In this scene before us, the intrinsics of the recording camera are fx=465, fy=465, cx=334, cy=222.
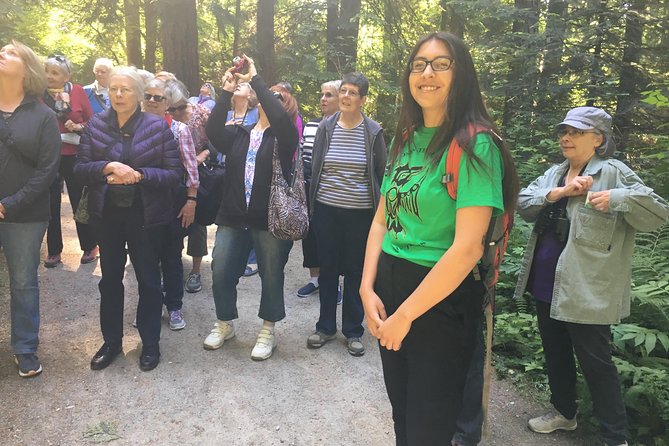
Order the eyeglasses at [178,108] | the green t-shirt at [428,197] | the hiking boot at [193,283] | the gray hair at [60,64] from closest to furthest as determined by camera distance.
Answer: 1. the green t-shirt at [428,197]
2. the eyeglasses at [178,108]
3. the gray hair at [60,64]
4. the hiking boot at [193,283]

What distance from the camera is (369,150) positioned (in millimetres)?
4043

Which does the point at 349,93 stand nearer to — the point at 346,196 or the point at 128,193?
the point at 346,196

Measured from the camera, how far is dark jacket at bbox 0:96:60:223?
10.8 feet

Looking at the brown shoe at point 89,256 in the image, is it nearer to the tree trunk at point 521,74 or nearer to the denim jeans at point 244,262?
the denim jeans at point 244,262

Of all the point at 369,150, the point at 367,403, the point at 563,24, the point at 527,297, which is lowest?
the point at 367,403

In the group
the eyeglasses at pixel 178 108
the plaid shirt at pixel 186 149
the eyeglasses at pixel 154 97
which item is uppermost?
the eyeglasses at pixel 154 97

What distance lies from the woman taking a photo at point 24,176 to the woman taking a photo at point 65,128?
5.22 ft

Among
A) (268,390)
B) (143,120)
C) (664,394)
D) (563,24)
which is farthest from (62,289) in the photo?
(563,24)

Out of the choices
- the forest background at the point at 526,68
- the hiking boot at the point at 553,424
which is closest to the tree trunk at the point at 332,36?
the forest background at the point at 526,68

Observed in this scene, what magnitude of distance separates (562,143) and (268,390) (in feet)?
→ 8.71

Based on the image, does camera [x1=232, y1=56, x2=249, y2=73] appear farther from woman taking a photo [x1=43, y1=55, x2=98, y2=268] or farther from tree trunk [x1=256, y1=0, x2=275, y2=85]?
tree trunk [x1=256, y1=0, x2=275, y2=85]

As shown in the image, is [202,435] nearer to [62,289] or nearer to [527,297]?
[62,289]

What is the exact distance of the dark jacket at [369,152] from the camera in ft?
13.3

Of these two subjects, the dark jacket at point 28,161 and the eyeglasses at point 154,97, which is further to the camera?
the eyeglasses at point 154,97
